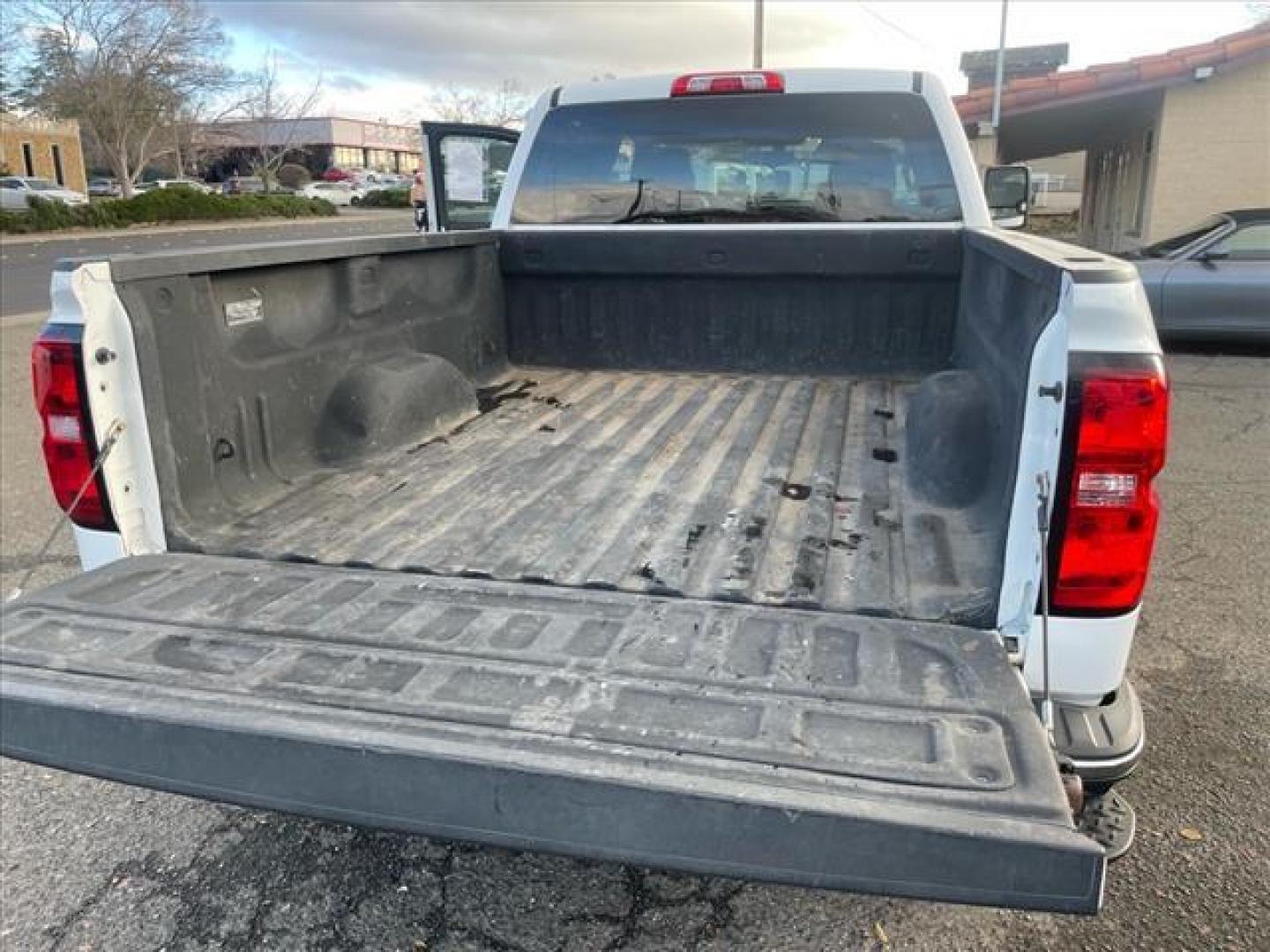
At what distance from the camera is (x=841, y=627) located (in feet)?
6.96

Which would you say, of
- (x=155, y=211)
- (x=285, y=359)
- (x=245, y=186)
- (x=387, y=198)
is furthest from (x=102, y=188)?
(x=285, y=359)

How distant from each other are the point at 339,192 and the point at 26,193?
22134 millimetres

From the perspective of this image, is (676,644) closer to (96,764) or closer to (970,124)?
(96,764)

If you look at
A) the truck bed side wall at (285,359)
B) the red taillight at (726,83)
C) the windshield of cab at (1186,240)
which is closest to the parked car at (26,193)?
the windshield of cab at (1186,240)

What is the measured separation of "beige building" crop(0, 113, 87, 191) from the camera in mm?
53469

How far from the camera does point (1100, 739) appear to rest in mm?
2107

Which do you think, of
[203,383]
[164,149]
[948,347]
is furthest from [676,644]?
[164,149]

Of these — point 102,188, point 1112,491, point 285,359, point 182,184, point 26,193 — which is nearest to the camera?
point 1112,491

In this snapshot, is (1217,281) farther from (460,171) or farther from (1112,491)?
(1112,491)

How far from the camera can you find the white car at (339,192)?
58.0m

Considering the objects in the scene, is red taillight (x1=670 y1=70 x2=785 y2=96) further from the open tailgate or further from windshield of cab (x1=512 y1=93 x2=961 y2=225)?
the open tailgate

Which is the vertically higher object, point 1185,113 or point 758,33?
point 758,33

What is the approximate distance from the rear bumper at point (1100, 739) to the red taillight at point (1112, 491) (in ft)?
0.87

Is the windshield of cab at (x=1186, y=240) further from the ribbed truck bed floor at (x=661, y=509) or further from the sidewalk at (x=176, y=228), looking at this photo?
the sidewalk at (x=176, y=228)
